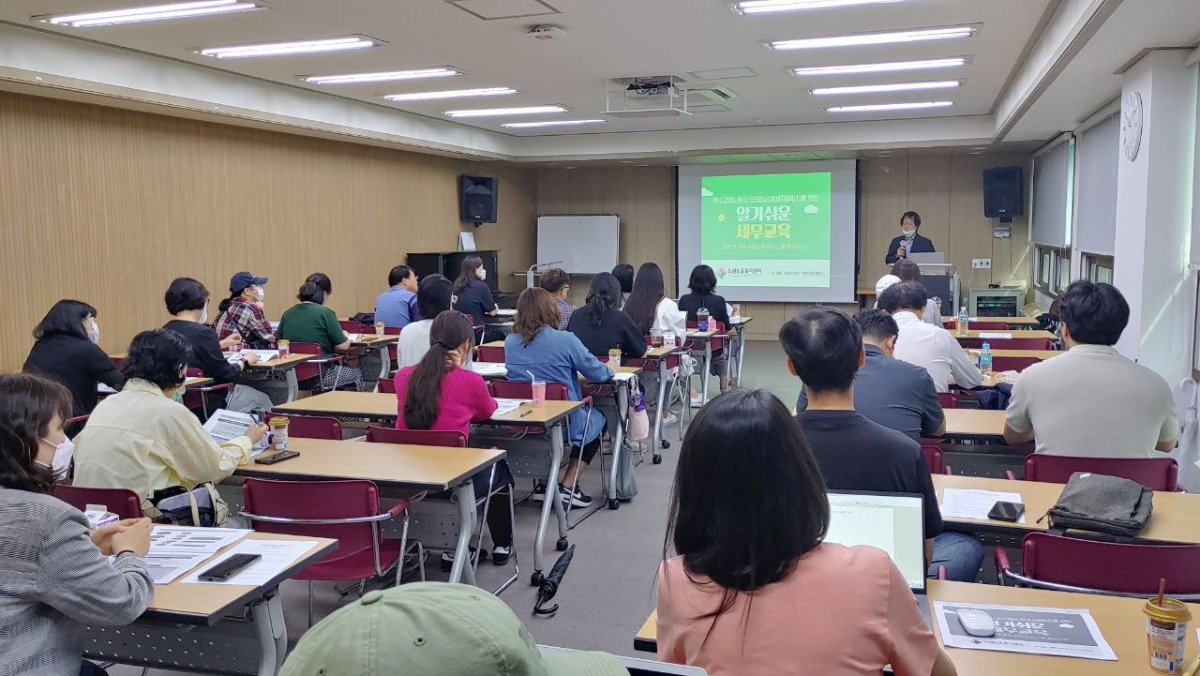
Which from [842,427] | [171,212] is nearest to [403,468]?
[842,427]

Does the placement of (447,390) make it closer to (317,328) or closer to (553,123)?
(317,328)

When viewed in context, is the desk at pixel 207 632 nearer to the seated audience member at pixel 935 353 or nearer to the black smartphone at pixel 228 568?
the black smartphone at pixel 228 568

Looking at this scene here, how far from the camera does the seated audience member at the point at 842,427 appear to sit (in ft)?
7.25

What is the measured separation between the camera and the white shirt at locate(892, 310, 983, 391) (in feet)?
15.3

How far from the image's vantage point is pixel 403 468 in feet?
11.4

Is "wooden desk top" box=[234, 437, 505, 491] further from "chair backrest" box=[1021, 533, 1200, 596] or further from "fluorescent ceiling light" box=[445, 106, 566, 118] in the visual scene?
"fluorescent ceiling light" box=[445, 106, 566, 118]

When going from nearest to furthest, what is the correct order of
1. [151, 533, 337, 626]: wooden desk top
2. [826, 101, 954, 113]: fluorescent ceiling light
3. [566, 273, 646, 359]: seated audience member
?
[151, 533, 337, 626]: wooden desk top, [566, 273, 646, 359]: seated audience member, [826, 101, 954, 113]: fluorescent ceiling light

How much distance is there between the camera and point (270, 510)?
3.18 metres

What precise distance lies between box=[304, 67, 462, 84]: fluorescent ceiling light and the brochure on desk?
21.9 feet

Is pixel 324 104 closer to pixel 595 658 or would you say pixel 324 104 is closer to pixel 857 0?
pixel 857 0

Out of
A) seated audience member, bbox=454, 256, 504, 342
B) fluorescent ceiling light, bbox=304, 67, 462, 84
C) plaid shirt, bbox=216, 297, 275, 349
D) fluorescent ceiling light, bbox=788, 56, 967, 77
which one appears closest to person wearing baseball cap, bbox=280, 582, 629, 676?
plaid shirt, bbox=216, 297, 275, 349

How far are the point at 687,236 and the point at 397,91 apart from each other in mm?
6132

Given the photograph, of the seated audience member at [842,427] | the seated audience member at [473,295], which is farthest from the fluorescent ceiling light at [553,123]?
the seated audience member at [842,427]

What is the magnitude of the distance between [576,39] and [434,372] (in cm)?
344
